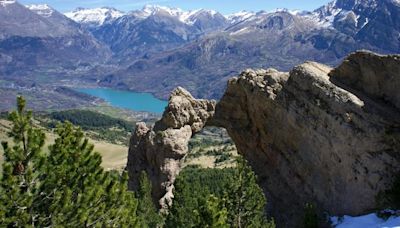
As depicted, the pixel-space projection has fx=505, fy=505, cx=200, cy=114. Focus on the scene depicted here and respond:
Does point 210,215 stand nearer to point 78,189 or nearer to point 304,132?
point 78,189

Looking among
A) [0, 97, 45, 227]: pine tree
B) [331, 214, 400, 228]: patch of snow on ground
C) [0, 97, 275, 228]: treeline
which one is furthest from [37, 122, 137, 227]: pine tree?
[331, 214, 400, 228]: patch of snow on ground

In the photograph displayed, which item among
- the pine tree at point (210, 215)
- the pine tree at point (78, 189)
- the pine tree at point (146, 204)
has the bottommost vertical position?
the pine tree at point (146, 204)

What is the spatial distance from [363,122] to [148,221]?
2214 centimetres

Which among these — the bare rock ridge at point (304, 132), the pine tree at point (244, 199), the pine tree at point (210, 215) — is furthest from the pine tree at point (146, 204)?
the pine tree at point (210, 215)

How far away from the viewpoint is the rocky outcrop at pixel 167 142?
47375mm

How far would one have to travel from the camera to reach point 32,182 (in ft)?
74.4

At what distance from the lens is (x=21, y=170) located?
2252cm

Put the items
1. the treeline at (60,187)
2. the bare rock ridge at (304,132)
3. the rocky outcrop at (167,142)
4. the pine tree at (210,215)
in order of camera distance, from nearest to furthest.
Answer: the treeline at (60,187) < the pine tree at (210,215) < the bare rock ridge at (304,132) < the rocky outcrop at (167,142)

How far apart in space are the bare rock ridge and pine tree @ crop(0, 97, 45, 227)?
21.5m

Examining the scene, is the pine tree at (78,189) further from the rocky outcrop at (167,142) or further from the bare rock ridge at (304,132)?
the rocky outcrop at (167,142)

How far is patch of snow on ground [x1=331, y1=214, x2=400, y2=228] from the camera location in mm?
27900

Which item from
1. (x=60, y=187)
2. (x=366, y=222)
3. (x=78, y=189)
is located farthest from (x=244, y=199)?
(x=60, y=187)

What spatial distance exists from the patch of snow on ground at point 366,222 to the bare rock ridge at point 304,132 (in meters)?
1.43

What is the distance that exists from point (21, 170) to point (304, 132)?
23.9m
